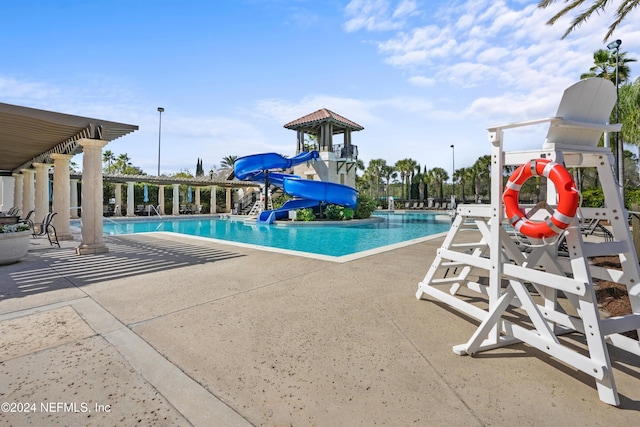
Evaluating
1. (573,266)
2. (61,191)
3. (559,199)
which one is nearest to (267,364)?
(573,266)

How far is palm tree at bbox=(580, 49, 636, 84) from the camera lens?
1997 centimetres

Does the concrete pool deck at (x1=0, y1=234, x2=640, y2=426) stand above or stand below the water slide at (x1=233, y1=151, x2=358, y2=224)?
below

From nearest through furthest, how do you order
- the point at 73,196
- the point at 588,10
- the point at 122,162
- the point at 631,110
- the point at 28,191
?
the point at 588,10
the point at 28,191
the point at 631,110
the point at 73,196
the point at 122,162

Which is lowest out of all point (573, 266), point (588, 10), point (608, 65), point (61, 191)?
point (573, 266)

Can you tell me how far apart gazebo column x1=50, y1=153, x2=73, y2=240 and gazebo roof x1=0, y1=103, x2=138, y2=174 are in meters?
0.34

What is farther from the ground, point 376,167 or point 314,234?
point 376,167

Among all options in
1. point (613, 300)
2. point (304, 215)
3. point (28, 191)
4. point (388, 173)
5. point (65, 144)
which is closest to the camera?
point (613, 300)

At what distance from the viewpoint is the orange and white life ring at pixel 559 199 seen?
213cm

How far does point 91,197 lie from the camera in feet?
24.1

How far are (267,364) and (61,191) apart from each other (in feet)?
35.8

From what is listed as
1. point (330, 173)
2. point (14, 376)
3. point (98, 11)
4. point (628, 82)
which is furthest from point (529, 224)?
point (628, 82)

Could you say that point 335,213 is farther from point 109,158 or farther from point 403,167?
Result: point 109,158

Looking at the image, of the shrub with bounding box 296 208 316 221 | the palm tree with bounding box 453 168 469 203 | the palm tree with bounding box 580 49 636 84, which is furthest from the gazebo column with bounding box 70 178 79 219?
the palm tree with bounding box 453 168 469 203

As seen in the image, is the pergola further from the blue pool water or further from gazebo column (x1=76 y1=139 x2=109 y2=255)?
the blue pool water
